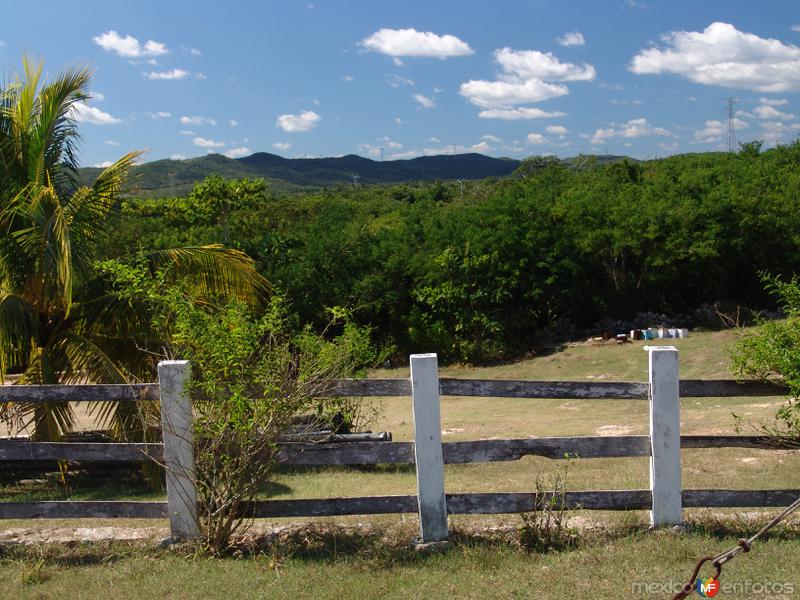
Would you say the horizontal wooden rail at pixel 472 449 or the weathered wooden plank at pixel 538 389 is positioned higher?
the weathered wooden plank at pixel 538 389

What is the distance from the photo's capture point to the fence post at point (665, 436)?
16.7 ft

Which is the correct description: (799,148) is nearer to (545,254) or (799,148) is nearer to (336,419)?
(545,254)

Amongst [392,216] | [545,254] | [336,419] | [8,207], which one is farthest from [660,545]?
[392,216]

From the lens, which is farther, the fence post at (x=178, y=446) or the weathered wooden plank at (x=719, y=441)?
the weathered wooden plank at (x=719, y=441)

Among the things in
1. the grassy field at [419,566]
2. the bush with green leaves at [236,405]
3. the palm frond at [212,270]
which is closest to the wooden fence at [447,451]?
the bush with green leaves at [236,405]

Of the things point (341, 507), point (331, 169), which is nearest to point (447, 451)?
point (341, 507)

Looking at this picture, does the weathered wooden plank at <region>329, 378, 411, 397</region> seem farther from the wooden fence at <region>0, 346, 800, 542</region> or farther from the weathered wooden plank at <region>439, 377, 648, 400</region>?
the weathered wooden plank at <region>439, 377, 648, 400</region>

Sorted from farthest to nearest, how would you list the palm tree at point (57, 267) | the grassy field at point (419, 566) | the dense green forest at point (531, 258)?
1. the dense green forest at point (531, 258)
2. the palm tree at point (57, 267)
3. the grassy field at point (419, 566)

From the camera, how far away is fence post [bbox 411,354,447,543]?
509 cm

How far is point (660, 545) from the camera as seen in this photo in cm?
494

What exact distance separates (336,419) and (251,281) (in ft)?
7.79

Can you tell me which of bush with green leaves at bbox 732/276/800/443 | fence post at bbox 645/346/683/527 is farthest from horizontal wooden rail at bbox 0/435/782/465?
bush with green leaves at bbox 732/276/800/443

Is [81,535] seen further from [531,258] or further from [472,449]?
[531,258]

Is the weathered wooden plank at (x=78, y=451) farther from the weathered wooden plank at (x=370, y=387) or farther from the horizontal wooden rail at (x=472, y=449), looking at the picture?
the weathered wooden plank at (x=370, y=387)
